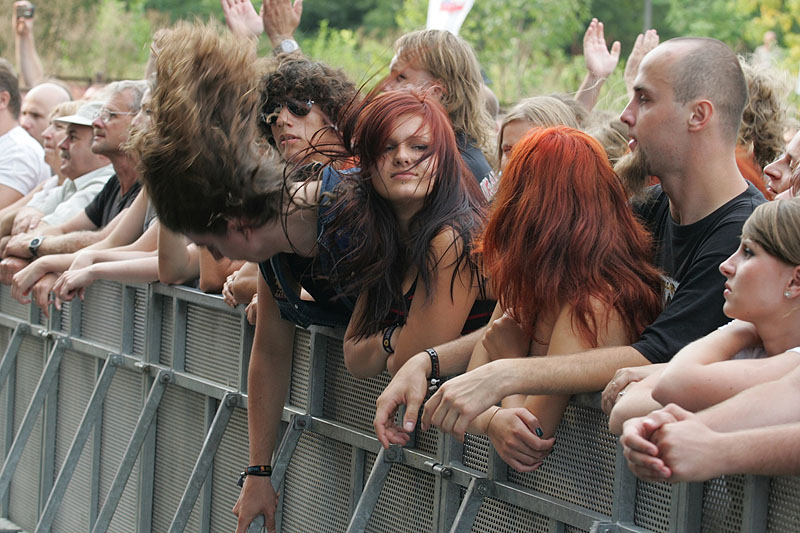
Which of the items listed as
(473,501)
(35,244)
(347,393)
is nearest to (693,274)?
(473,501)

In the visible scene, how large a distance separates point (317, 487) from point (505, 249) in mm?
1457

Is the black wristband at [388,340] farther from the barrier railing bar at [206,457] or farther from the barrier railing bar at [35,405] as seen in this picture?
the barrier railing bar at [35,405]

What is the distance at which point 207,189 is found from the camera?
127 inches

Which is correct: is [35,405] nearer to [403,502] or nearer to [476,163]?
[476,163]

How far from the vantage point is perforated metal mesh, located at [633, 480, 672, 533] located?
2.60 m

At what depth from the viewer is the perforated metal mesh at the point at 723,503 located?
242 centimetres

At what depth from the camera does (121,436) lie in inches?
215

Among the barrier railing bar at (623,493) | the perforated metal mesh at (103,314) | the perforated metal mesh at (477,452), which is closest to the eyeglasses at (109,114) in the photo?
the perforated metal mesh at (103,314)

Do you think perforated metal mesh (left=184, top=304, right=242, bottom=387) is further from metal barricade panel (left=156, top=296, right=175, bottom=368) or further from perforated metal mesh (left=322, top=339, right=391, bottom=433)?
perforated metal mesh (left=322, top=339, right=391, bottom=433)

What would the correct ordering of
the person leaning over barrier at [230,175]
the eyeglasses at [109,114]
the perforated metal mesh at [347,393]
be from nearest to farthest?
the person leaning over barrier at [230,175] → the perforated metal mesh at [347,393] → the eyeglasses at [109,114]

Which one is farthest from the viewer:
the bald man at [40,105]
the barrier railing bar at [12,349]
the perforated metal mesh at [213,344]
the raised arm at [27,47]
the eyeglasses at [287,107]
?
the raised arm at [27,47]

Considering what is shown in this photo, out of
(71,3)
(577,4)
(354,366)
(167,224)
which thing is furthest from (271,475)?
(71,3)

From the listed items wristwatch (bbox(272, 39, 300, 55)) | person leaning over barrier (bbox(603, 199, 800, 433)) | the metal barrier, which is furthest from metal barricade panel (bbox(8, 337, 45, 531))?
person leaning over barrier (bbox(603, 199, 800, 433))

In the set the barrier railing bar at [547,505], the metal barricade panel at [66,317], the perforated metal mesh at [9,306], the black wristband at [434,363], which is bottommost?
the perforated metal mesh at [9,306]
